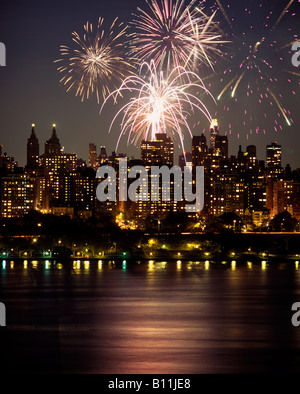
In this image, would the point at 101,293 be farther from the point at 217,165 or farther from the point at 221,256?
the point at 217,165

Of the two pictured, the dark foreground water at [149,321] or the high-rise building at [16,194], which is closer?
the dark foreground water at [149,321]

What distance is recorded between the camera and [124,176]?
4161 inches

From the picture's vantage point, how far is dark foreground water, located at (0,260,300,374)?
1764cm

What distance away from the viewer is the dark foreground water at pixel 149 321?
17641 mm

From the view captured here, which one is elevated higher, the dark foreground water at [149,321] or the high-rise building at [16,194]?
the high-rise building at [16,194]

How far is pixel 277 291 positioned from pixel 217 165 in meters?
77.1

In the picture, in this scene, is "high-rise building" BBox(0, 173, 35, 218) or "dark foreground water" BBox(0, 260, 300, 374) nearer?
"dark foreground water" BBox(0, 260, 300, 374)

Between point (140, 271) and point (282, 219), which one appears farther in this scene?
point (282, 219)

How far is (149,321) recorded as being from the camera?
2430cm

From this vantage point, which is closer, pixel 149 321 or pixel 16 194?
pixel 149 321

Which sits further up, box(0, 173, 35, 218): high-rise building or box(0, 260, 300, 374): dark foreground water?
box(0, 173, 35, 218): high-rise building

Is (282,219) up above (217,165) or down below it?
below

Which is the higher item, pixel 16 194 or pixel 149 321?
pixel 16 194
